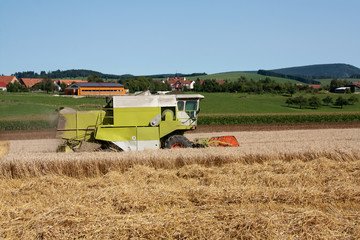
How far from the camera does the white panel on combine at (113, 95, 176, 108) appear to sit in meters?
13.8

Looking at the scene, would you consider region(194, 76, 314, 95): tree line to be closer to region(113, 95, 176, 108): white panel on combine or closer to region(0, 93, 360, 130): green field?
region(0, 93, 360, 130): green field

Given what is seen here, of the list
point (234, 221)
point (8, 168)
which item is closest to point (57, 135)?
point (8, 168)

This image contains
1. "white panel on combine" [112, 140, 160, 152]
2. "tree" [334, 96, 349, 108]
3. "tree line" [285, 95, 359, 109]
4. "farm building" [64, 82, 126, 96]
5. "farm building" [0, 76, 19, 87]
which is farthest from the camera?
"farm building" [0, 76, 19, 87]

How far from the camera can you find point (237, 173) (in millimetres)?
10078

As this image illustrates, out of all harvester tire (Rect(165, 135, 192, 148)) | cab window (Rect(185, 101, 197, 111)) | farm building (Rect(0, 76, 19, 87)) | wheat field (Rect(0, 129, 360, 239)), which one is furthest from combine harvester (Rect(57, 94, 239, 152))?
farm building (Rect(0, 76, 19, 87))

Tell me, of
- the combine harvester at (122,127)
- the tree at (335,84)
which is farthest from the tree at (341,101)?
the combine harvester at (122,127)

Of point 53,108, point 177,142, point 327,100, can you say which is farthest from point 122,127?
point 327,100

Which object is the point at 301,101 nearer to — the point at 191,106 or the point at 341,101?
the point at 341,101

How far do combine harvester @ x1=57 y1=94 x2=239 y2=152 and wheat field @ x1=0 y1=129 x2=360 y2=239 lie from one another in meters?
2.12

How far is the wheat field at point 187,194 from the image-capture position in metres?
6.12

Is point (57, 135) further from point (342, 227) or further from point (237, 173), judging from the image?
point (342, 227)

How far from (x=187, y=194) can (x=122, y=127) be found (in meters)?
6.31

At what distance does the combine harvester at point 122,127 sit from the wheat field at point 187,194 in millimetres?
2124

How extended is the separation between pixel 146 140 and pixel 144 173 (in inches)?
141
